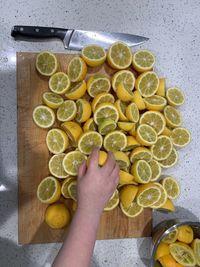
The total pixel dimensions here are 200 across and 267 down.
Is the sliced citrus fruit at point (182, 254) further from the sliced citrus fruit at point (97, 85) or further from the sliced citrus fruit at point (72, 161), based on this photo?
the sliced citrus fruit at point (97, 85)

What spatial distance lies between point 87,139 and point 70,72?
0.22 meters

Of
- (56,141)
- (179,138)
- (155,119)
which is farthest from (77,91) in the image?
(179,138)

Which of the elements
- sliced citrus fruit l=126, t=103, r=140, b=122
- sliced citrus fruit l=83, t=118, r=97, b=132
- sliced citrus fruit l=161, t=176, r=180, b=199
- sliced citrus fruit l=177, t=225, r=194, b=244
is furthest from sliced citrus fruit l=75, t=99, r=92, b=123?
sliced citrus fruit l=177, t=225, r=194, b=244

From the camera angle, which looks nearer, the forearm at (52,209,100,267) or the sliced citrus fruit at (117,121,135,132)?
the forearm at (52,209,100,267)

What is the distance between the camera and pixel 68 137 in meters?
1.01

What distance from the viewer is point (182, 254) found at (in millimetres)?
1015

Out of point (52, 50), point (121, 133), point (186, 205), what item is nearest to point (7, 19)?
point (52, 50)

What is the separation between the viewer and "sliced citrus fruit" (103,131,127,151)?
98 centimetres

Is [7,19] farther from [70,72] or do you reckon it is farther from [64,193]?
[64,193]

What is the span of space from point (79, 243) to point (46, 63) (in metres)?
0.53

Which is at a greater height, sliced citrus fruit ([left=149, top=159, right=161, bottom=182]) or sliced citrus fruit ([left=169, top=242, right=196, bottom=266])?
sliced citrus fruit ([left=149, top=159, right=161, bottom=182])

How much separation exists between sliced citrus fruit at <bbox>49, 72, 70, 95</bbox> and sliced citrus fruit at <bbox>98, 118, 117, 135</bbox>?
6.1 inches

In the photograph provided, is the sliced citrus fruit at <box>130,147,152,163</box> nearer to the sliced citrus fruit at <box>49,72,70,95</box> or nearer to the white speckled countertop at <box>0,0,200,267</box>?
the white speckled countertop at <box>0,0,200,267</box>

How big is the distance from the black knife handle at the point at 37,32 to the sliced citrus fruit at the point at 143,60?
237 millimetres
